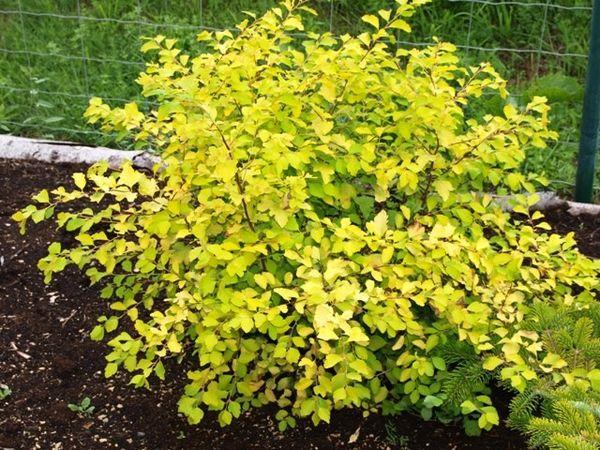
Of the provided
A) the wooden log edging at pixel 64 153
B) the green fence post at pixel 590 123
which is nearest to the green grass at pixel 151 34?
the wooden log edging at pixel 64 153

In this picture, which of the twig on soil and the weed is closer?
the weed

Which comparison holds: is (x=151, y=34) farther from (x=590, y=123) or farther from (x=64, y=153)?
(x=590, y=123)

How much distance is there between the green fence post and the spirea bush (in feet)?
4.28

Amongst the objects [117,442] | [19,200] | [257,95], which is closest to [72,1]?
[19,200]

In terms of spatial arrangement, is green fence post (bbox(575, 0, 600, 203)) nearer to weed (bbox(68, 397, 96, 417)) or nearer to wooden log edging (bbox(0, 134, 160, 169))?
wooden log edging (bbox(0, 134, 160, 169))

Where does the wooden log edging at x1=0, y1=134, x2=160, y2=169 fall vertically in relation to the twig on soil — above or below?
above

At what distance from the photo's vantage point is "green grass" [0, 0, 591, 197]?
488cm

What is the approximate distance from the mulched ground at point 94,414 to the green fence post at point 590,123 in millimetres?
1752

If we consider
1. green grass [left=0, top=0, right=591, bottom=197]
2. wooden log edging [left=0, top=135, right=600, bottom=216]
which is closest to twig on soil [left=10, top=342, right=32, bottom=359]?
wooden log edging [left=0, top=135, right=600, bottom=216]

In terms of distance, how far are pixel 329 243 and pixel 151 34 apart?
328 centimetres

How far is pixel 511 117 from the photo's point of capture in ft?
8.86

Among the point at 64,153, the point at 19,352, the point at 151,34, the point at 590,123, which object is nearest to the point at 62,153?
the point at 64,153

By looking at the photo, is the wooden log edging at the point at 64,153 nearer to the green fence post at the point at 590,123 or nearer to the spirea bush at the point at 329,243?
the spirea bush at the point at 329,243

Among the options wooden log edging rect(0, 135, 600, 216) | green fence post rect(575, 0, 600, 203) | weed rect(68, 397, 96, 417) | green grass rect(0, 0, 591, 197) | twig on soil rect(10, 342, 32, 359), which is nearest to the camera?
weed rect(68, 397, 96, 417)
